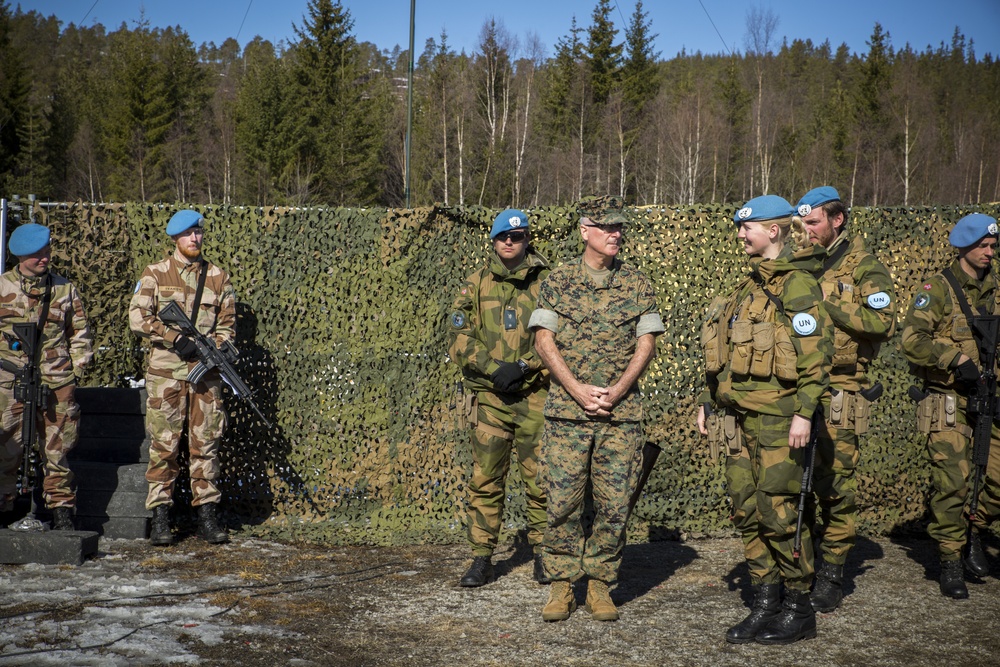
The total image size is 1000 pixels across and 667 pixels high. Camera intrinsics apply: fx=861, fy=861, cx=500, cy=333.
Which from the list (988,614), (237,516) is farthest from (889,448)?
(237,516)

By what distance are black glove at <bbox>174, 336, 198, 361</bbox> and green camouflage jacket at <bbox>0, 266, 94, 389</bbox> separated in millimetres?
633

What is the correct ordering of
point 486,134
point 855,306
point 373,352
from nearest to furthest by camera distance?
point 855,306, point 373,352, point 486,134

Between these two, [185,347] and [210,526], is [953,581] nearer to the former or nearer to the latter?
[210,526]

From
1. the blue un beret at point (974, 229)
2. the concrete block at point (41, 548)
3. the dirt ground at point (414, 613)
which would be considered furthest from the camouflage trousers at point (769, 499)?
the concrete block at point (41, 548)

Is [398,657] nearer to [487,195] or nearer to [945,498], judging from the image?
[945,498]

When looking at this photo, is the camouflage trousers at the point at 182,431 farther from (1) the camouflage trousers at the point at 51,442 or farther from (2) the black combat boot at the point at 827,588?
(2) the black combat boot at the point at 827,588

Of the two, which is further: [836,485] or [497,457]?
[497,457]

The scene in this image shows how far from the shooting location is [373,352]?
21.6 ft

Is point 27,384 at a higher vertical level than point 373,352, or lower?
lower

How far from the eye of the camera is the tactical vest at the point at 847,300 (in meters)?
5.13

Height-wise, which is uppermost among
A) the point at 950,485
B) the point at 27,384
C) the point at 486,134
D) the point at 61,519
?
the point at 486,134

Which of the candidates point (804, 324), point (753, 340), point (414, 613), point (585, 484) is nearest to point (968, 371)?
point (804, 324)

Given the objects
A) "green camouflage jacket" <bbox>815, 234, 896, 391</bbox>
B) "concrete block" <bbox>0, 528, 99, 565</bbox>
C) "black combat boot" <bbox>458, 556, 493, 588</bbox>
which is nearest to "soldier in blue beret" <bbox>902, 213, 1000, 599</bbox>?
"green camouflage jacket" <bbox>815, 234, 896, 391</bbox>

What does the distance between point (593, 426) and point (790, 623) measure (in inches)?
56.0
